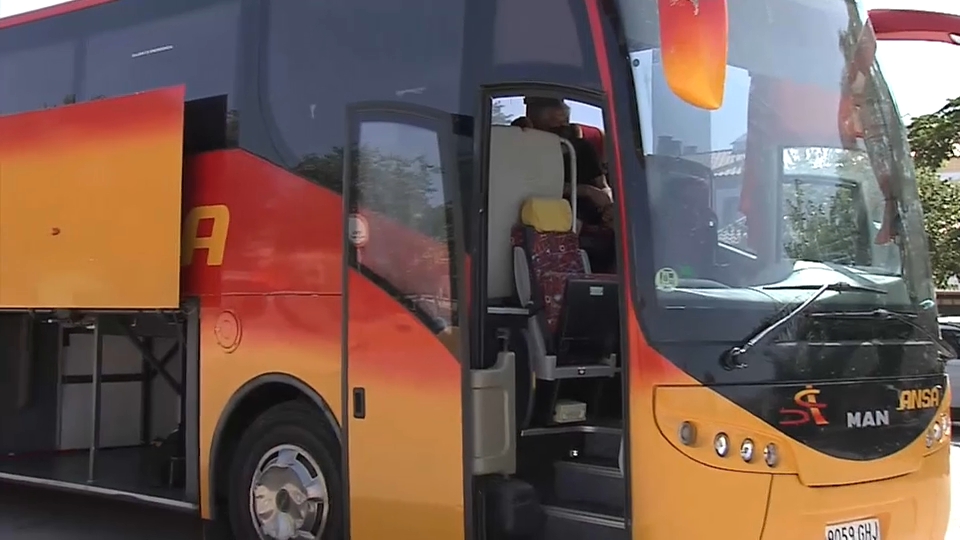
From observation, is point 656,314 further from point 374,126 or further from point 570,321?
point 374,126

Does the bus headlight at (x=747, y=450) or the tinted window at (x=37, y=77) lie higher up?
the tinted window at (x=37, y=77)

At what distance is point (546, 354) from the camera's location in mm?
5391

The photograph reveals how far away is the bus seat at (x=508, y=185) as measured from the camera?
5.54 metres

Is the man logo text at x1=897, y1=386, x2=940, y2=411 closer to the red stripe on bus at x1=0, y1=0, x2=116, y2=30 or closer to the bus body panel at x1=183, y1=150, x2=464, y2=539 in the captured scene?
the bus body panel at x1=183, y1=150, x2=464, y2=539

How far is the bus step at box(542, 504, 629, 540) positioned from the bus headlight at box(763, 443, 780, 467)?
0.69 m

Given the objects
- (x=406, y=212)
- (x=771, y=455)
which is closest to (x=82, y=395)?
(x=406, y=212)

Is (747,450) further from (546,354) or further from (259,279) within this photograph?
(259,279)

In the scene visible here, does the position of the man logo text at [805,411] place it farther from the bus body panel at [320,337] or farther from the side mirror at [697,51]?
the bus body panel at [320,337]

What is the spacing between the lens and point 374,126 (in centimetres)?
564

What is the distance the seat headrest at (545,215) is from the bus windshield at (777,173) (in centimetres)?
89

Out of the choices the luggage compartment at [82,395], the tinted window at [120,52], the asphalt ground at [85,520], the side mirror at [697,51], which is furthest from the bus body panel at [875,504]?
the luggage compartment at [82,395]

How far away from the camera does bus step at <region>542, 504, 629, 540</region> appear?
16.3 feet

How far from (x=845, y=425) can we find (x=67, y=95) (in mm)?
5492

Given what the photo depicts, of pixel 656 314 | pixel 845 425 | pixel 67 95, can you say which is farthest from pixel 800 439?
pixel 67 95
